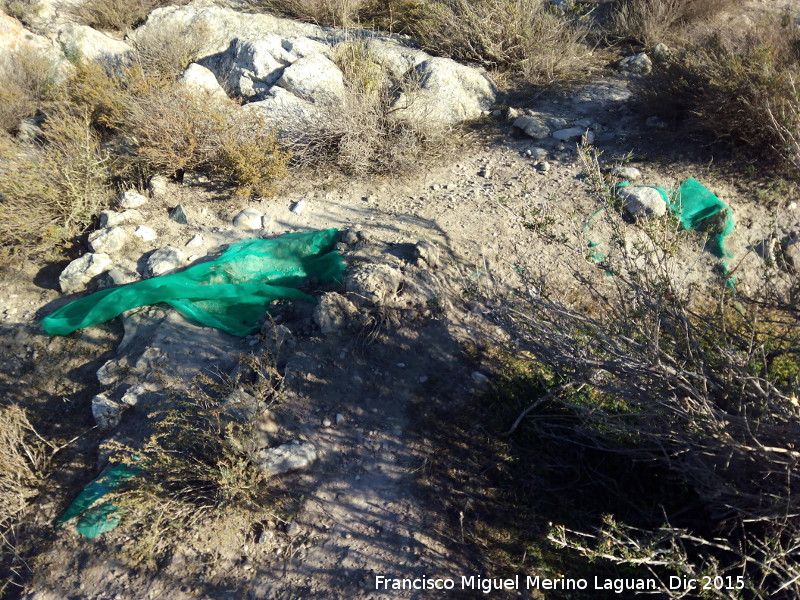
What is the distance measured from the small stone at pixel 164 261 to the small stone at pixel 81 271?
361 mm

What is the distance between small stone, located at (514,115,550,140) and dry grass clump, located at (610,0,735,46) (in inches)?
87.6

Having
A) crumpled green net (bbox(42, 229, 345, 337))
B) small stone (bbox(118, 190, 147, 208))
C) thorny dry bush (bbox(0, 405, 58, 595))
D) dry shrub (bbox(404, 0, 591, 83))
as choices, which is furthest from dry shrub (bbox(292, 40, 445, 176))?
thorny dry bush (bbox(0, 405, 58, 595))

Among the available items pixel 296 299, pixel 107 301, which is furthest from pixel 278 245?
pixel 107 301

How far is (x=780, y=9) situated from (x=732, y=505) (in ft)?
23.0

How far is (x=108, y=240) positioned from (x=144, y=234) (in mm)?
270

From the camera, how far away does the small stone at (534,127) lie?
518cm

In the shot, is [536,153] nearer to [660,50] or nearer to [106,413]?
[660,50]

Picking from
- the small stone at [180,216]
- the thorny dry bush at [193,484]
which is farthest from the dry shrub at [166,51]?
the thorny dry bush at [193,484]

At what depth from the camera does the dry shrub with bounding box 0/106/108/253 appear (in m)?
4.08

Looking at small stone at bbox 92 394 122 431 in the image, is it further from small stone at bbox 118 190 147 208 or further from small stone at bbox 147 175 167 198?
small stone at bbox 147 175 167 198

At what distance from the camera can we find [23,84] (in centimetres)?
543

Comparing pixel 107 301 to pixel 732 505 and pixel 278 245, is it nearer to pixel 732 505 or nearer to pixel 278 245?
pixel 278 245


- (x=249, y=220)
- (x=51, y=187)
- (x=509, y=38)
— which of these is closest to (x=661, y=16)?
(x=509, y=38)

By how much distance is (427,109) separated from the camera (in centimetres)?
516
